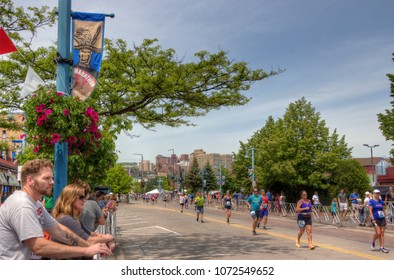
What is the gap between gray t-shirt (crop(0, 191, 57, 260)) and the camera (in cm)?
282

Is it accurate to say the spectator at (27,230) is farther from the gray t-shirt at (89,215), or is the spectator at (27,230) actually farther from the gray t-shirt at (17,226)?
the gray t-shirt at (89,215)

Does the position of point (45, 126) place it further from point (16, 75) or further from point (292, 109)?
point (292, 109)

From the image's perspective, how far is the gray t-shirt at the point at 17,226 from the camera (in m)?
2.82

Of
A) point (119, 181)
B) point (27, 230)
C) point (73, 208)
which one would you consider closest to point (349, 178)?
point (73, 208)

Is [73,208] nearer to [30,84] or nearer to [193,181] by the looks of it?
[30,84]

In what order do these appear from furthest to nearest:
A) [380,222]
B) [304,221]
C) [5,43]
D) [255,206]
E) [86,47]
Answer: [255,206], [304,221], [380,222], [5,43], [86,47]

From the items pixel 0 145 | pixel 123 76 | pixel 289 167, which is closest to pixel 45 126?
pixel 123 76

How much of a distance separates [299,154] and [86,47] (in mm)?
32643

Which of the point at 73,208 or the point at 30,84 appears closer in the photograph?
the point at 73,208

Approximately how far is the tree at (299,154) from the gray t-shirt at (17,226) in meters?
35.2

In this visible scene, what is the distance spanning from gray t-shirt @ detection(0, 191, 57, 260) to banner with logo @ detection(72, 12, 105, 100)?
5077 millimetres

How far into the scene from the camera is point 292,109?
4131 centimetres

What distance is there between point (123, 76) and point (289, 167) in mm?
27674

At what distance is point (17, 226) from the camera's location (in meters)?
2.82
